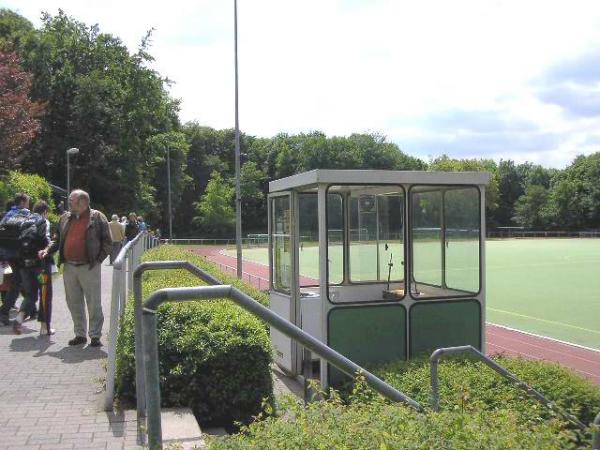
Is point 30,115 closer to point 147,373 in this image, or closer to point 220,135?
point 147,373

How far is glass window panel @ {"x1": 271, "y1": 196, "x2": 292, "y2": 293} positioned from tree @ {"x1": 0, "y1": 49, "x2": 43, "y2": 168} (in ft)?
46.8

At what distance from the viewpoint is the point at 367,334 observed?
7910 mm

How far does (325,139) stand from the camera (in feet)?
305

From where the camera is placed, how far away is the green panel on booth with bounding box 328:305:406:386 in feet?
25.5

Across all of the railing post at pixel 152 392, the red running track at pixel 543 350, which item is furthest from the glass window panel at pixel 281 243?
the railing post at pixel 152 392

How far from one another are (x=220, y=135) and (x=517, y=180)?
4777 cm

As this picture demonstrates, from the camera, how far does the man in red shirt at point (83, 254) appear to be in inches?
295

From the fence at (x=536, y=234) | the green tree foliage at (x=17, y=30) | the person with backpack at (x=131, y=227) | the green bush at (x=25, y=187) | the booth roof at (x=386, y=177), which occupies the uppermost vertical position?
the green tree foliage at (x=17, y=30)

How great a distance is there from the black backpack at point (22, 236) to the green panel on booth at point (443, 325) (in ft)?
15.7

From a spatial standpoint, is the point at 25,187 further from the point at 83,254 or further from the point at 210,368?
the point at 210,368

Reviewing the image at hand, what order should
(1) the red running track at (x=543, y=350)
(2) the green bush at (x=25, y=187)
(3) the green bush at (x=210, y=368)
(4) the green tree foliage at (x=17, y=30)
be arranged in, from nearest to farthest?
(3) the green bush at (x=210, y=368) → (1) the red running track at (x=543, y=350) → (2) the green bush at (x=25, y=187) → (4) the green tree foliage at (x=17, y=30)

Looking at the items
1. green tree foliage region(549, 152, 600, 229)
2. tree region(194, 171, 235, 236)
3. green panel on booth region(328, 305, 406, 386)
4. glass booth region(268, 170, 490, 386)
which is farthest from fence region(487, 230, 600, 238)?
green panel on booth region(328, 305, 406, 386)

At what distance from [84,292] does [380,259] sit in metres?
4.28

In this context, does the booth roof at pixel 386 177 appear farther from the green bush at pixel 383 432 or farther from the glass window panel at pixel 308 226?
the green bush at pixel 383 432
